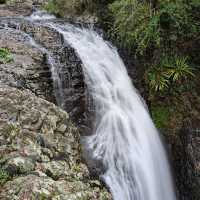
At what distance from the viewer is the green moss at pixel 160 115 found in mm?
9234

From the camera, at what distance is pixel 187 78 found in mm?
9789

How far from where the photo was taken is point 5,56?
798 cm

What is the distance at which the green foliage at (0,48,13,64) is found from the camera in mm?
7877

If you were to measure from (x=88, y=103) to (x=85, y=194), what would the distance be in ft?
9.56

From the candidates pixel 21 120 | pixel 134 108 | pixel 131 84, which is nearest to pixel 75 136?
pixel 21 120

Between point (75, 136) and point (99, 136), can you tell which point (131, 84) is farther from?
point (75, 136)

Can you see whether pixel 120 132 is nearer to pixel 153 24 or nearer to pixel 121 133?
pixel 121 133

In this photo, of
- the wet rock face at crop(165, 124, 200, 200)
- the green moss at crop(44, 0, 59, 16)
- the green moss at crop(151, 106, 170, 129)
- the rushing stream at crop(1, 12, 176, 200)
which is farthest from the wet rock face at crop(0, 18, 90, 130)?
the green moss at crop(44, 0, 59, 16)

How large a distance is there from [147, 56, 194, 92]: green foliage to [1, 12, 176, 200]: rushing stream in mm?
550

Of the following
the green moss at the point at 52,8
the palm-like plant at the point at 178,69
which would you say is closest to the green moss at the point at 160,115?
the palm-like plant at the point at 178,69

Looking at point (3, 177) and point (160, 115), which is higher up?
point (3, 177)

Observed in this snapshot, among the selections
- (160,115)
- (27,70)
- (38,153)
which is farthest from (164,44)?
(38,153)

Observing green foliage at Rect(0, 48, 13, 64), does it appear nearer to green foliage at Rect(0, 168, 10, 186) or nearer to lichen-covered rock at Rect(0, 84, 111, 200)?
lichen-covered rock at Rect(0, 84, 111, 200)

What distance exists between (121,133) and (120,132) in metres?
0.03
